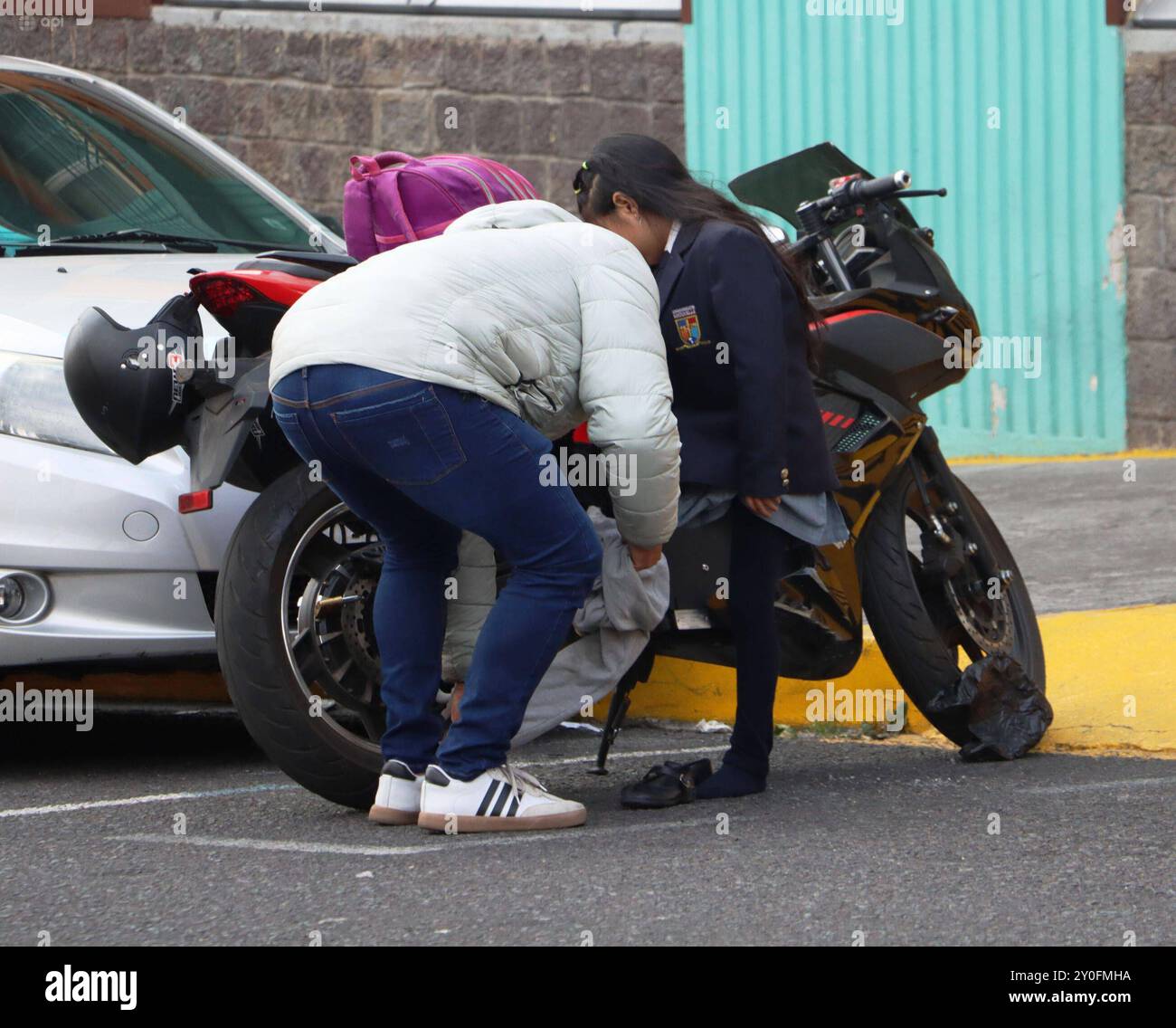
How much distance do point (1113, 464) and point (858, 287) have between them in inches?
205

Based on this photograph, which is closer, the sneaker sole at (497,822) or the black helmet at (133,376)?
the sneaker sole at (497,822)

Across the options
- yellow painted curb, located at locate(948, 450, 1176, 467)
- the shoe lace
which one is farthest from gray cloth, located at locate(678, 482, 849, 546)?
yellow painted curb, located at locate(948, 450, 1176, 467)

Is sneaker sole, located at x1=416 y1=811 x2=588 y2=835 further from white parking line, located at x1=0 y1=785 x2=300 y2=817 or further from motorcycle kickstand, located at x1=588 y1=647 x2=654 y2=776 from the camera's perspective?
white parking line, located at x1=0 y1=785 x2=300 y2=817

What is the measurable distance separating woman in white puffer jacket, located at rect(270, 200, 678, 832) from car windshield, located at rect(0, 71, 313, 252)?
6.67ft

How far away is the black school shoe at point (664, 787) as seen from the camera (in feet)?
13.5

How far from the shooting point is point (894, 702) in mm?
5207

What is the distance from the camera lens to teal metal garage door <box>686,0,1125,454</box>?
33.3 feet

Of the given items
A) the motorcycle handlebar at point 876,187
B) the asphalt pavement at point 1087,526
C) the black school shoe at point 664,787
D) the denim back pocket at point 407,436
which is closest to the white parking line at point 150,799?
the black school shoe at point 664,787

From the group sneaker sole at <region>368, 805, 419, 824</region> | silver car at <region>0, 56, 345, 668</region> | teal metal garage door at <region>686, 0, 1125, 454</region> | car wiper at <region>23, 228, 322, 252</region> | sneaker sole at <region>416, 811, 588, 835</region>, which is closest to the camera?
sneaker sole at <region>416, 811, 588, 835</region>

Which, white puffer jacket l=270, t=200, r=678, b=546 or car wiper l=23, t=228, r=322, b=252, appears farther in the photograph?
car wiper l=23, t=228, r=322, b=252

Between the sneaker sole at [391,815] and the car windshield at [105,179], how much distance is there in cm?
228

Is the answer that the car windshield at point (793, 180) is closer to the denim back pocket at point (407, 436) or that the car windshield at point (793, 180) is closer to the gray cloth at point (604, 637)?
the gray cloth at point (604, 637)

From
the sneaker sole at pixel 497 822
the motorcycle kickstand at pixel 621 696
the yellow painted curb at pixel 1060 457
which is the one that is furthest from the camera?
the yellow painted curb at pixel 1060 457
